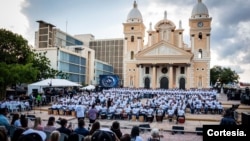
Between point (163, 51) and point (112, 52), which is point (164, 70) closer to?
point (163, 51)

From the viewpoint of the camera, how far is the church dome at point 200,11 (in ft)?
182

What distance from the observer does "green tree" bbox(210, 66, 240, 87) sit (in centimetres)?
8012

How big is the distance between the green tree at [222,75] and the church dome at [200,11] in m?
31.0

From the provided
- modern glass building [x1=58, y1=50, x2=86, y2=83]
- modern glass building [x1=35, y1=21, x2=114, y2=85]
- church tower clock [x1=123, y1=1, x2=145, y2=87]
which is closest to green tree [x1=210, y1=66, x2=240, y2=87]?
church tower clock [x1=123, y1=1, x2=145, y2=87]

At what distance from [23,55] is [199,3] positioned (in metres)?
40.3

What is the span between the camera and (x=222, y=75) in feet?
263

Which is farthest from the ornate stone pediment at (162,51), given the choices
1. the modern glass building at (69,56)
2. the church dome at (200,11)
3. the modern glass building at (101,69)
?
the modern glass building at (101,69)

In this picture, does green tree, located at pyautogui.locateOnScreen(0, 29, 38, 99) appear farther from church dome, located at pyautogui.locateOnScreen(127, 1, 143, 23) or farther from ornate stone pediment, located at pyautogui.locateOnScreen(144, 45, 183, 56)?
church dome, located at pyautogui.locateOnScreen(127, 1, 143, 23)

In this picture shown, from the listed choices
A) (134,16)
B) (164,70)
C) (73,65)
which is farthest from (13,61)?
(134,16)

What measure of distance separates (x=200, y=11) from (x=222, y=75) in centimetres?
3168

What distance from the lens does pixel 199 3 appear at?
57.0m

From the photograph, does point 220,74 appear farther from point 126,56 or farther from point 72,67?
point 72,67

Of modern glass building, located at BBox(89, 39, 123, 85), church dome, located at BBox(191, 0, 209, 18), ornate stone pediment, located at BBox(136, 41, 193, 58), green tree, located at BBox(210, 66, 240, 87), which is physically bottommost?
green tree, located at BBox(210, 66, 240, 87)

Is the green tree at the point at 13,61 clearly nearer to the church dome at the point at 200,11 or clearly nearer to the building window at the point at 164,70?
the building window at the point at 164,70
